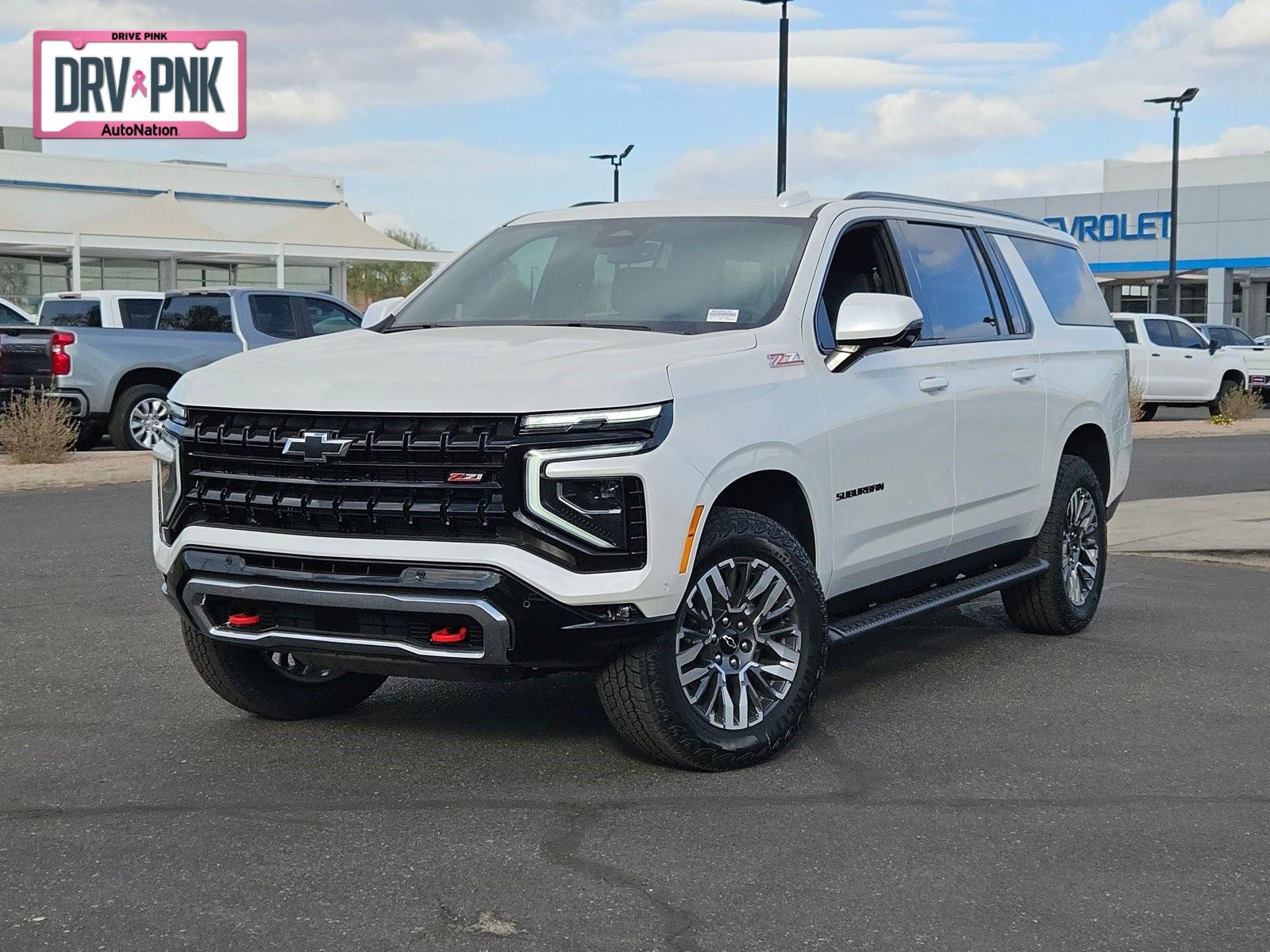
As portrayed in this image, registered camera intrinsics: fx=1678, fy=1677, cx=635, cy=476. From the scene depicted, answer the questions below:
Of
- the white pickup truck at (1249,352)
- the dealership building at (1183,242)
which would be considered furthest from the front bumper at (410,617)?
the dealership building at (1183,242)

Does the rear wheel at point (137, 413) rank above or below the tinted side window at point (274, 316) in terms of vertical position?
below

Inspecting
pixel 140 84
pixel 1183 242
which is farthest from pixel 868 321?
pixel 1183 242

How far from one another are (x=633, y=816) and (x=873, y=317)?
213cm

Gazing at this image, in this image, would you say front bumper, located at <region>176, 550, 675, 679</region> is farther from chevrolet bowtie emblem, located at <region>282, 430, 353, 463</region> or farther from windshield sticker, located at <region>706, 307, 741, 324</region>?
windshield sticker, located at <region>706, 307, 741, 324</region>

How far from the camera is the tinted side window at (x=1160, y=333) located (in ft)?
92.5

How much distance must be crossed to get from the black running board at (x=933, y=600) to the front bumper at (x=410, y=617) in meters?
1.20

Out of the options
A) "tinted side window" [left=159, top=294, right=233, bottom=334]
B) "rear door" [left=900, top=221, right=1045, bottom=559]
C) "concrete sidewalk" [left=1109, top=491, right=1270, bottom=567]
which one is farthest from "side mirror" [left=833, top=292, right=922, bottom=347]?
"tinted side window" [left=159, top=294, right=233, bottom=334]

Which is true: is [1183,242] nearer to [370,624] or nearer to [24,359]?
[24,359]

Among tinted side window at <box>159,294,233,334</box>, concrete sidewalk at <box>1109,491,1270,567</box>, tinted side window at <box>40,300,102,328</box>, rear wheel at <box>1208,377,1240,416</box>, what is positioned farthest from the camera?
rear wheel at <box>1208,377,1240,416</box>

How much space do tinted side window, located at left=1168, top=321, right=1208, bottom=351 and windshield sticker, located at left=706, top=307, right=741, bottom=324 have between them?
23804 millimetres

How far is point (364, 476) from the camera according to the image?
17.3ft

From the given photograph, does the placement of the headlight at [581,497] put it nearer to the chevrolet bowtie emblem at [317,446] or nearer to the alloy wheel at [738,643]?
the alloy wheel at [738,643]

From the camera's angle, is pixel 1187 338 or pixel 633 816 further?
pixel 1187 338

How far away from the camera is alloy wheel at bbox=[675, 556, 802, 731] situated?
5527 millimetres
